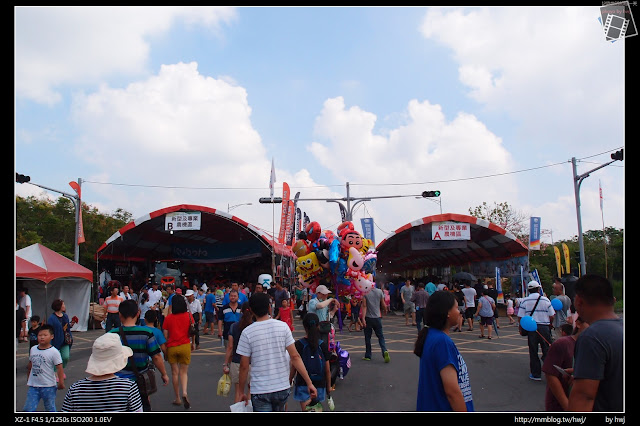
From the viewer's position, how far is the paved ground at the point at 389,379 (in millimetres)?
6152

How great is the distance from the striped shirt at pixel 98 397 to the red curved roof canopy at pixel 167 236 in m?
16.2

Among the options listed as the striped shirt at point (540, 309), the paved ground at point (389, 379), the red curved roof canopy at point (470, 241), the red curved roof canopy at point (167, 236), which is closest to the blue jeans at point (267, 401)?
the paved ground at point (389, 379)

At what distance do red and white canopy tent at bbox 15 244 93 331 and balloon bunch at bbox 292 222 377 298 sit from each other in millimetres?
8923

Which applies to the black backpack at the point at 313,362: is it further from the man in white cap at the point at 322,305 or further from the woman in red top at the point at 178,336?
the man in white cap at the point at 322,305

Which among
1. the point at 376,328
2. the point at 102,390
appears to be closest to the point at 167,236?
the point at 376,328

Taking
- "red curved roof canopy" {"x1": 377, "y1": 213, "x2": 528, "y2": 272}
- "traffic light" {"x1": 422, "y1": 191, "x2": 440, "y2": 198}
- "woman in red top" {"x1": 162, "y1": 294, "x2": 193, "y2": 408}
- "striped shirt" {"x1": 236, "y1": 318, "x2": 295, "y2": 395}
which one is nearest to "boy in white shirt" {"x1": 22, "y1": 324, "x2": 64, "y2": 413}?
"woman in red top" {"x1": 162, "y1": 294, "x2": 193, "y2": 408}

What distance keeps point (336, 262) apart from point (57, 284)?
11.7 m

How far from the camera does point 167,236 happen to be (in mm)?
25141

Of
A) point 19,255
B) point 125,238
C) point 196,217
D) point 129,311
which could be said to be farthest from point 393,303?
point 129,311

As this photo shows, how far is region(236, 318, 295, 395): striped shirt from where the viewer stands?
12.6 feet

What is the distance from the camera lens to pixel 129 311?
4.43 meters

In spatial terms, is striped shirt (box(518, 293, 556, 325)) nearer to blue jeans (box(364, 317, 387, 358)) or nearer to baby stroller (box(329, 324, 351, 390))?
blue jeans (box(364, 317, 387, 358))

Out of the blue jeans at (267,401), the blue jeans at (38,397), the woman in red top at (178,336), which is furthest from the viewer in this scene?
the woman in red top at (178,336)

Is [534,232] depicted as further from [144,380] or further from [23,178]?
[23,178]
